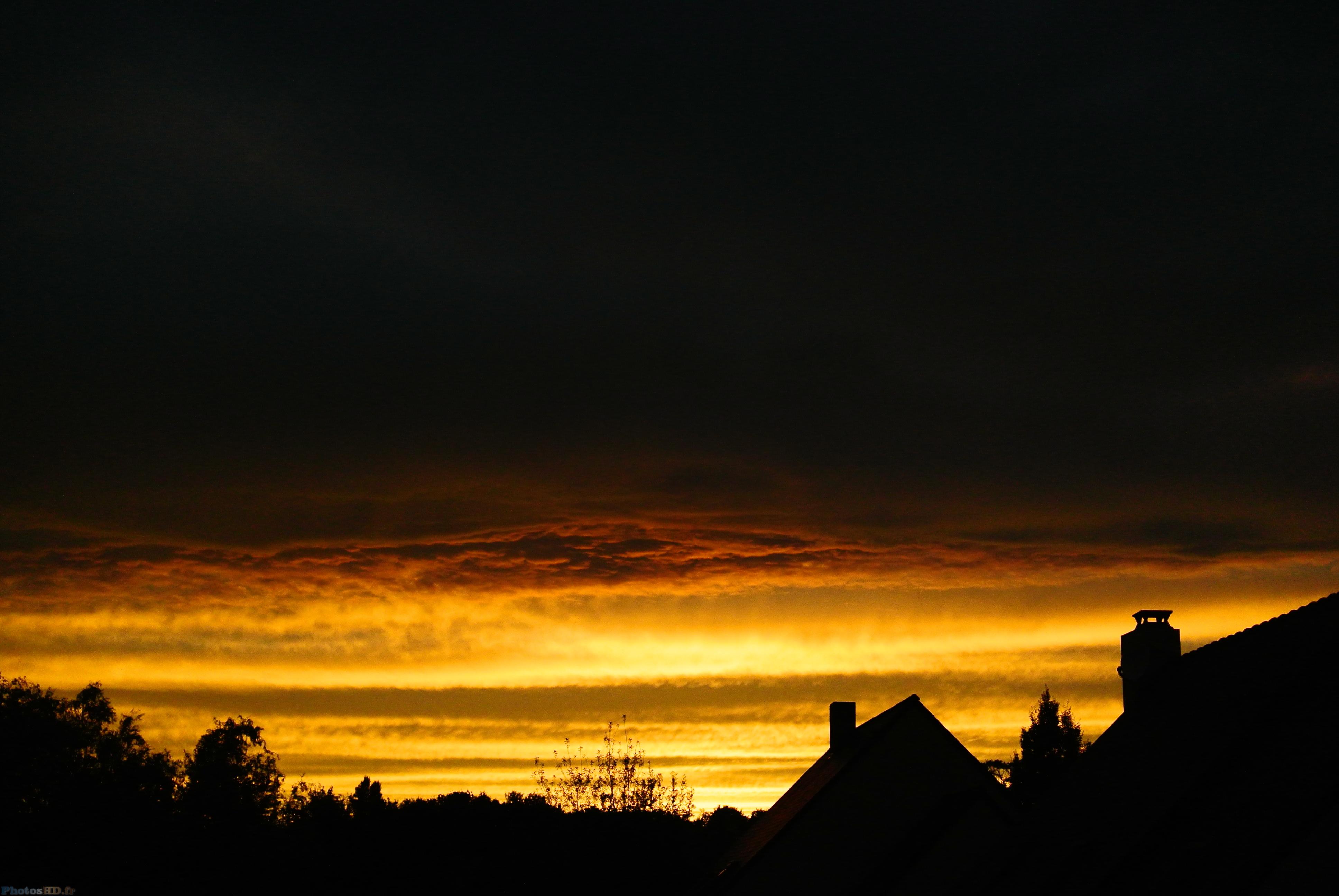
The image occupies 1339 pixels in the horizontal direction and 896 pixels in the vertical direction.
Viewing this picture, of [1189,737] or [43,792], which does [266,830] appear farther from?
[1189,737]

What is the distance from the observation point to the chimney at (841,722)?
38.3 meters

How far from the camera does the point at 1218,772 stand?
17.5 m

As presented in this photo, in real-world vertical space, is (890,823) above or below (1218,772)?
below

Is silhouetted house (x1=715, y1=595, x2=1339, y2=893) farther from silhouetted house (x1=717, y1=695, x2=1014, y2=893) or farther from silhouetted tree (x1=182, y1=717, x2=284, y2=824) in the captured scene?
silhouetted tree (x1=182, y1=717, x2=284, y2=824)

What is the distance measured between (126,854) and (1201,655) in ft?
200

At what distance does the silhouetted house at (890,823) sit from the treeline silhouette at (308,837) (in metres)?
24.5

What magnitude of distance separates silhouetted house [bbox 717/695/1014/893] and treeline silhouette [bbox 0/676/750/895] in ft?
80.5

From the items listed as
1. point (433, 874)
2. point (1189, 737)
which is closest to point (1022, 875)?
point (1189, 737)

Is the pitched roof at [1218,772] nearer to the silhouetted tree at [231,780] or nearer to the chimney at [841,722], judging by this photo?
the chimney at [841,722]

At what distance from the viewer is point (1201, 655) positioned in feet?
78.6

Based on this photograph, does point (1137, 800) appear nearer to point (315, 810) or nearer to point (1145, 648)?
point (1145, 648)

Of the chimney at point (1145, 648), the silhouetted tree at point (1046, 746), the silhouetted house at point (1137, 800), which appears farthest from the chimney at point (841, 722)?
the silhouetted tree at point (1046, 746)

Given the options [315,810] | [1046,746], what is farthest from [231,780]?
[1046,746]

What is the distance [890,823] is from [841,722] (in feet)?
24.0
